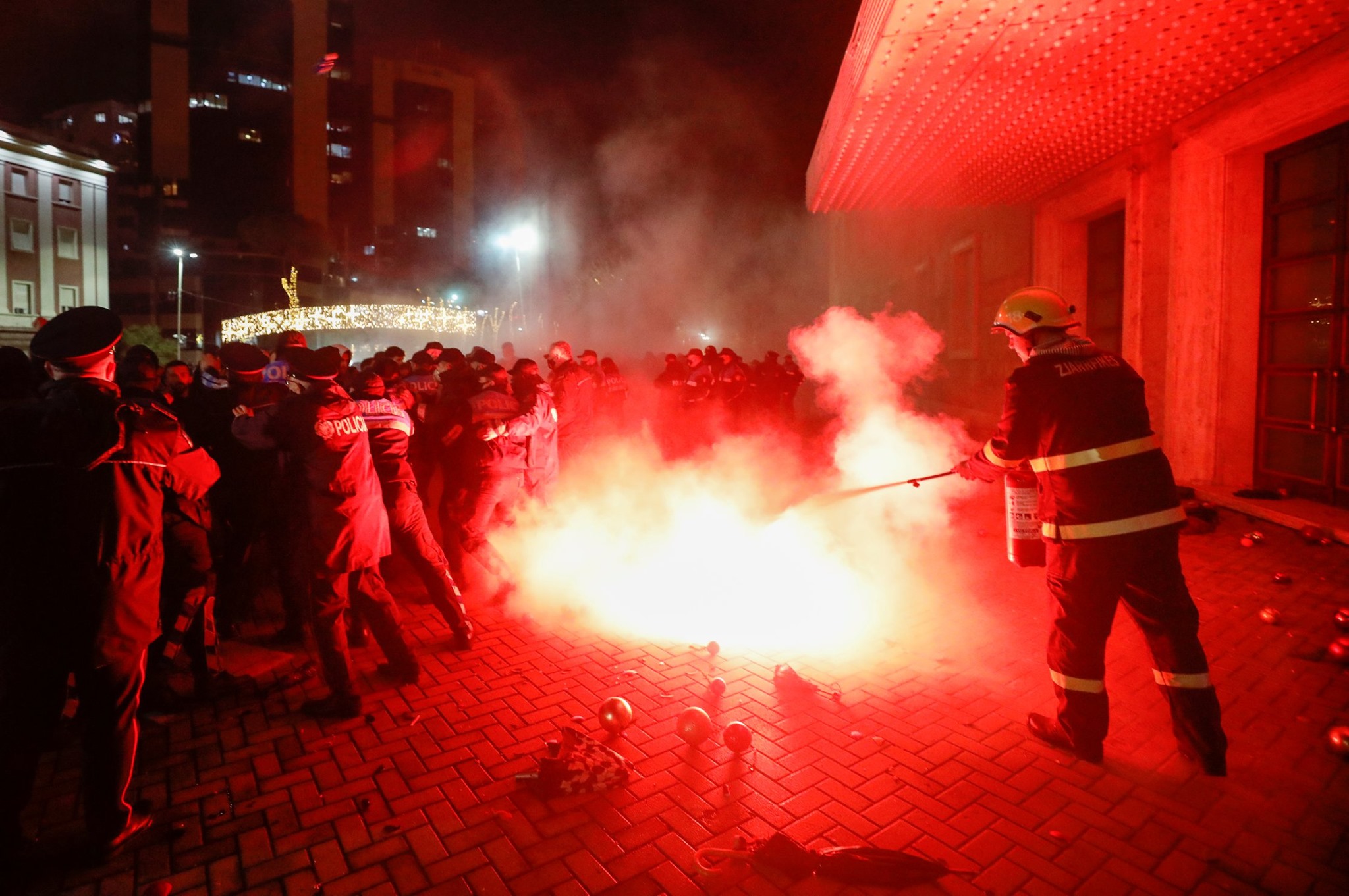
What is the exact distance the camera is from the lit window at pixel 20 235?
→ 43125 mm

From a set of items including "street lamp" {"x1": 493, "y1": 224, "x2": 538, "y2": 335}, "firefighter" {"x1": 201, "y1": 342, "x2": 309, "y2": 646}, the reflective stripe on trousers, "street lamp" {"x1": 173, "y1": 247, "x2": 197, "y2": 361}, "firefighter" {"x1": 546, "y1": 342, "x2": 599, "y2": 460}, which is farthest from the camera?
"street lamp" {"x1": 173, "y1": 247, "x2": 197, "y2": 361}

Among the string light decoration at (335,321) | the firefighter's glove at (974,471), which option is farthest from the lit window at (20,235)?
the firefighter's glove at (974,471)

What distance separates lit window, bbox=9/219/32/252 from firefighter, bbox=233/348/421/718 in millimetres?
54203

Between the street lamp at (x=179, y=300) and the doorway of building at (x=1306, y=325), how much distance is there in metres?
30.8

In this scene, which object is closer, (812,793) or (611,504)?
(812,793)

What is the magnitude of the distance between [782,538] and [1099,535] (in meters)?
3.60

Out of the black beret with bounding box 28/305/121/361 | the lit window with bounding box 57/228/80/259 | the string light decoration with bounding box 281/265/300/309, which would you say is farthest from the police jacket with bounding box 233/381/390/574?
the lit window with bounding box 57/228/80/259

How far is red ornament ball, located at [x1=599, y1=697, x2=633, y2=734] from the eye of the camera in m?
3.84

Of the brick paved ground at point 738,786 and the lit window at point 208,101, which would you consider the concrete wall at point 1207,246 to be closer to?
the brick paved ground at point 738,786

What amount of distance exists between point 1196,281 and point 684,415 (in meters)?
7.69

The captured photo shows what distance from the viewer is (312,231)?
63.0m

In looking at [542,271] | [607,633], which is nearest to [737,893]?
[607,633]

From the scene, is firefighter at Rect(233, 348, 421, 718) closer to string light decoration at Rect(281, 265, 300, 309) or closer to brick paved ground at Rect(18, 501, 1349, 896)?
brick paved ground at Rect(18, 501, 1349, 896)

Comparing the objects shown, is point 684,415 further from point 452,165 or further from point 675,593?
point 452,165
